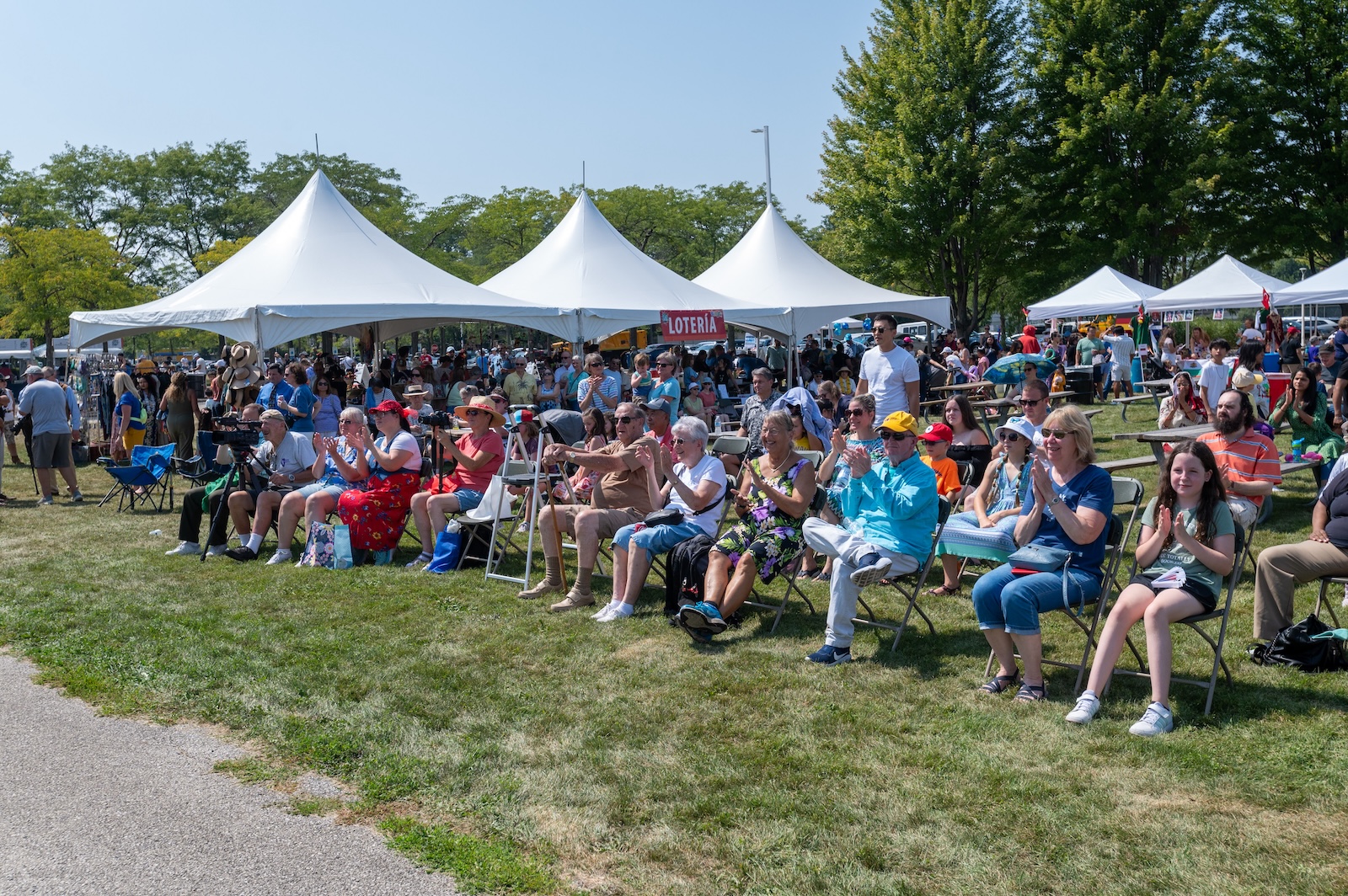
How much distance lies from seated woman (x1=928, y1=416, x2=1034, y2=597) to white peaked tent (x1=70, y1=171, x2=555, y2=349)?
8.63 meters

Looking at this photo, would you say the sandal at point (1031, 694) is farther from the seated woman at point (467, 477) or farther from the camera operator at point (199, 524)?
the camera operator at point (199, 524)

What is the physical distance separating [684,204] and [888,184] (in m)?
19.7

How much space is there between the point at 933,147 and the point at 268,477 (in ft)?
86.3

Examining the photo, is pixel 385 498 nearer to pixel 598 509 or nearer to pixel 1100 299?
pixel 598 509

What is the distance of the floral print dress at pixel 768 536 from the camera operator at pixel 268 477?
14.3ft

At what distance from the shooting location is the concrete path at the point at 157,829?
3.38 m

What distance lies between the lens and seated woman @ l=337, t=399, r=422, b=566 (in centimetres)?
837

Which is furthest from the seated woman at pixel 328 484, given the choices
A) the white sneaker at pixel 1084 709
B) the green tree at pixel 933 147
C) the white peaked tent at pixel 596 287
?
the green tree at pixel 933 147

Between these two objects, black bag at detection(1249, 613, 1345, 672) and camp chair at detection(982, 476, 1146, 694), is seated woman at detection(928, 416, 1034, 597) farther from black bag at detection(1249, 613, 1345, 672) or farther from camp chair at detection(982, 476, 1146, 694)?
black bag at detection(1249, 613, 1345, 672)

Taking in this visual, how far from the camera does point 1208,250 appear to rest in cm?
3266

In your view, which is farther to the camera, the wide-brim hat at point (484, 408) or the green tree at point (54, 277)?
the green tree at point (54, 277)

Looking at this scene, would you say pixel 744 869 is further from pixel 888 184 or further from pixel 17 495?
pixel 888 184

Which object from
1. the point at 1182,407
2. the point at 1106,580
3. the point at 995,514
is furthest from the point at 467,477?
the point at 1182,407

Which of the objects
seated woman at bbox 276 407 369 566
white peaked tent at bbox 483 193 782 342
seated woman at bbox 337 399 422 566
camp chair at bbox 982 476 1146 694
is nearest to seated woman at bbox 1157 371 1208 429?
camp chair at bbox 982 476 1146 694
